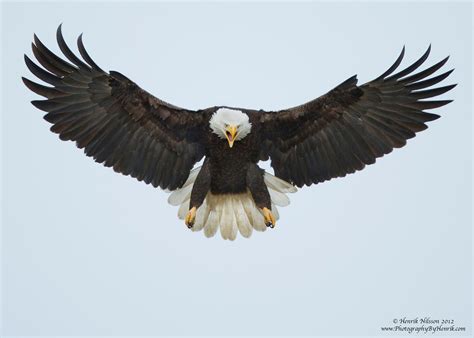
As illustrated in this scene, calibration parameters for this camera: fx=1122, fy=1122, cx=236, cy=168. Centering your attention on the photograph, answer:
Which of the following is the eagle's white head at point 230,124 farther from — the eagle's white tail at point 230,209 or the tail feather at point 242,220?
the tail feather at point 242,220

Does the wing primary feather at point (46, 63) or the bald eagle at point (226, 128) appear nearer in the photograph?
the wing primary feather at point (46, 63)

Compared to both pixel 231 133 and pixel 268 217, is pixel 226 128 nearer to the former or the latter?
pixel 231 133

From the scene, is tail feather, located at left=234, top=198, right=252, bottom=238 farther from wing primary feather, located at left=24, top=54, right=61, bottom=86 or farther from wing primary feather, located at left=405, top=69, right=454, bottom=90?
wing primary feather, located at left=24, top=54, right=61, bottom=86

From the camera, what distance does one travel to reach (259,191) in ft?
31.9

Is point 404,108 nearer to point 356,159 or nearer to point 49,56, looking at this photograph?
point 356,159

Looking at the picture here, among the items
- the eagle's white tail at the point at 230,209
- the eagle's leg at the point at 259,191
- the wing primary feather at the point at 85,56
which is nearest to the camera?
the wing primary feather at the point at 85,56

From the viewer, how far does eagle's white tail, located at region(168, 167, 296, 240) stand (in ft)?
33.0

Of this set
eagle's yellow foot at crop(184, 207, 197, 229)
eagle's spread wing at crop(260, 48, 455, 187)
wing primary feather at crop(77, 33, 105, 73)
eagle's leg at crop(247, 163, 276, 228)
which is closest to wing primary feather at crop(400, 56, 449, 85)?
eagle's spread wing at crop(260, 48, 455, 187)

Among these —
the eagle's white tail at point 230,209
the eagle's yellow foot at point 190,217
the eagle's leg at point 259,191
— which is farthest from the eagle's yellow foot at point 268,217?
the eagle's yellow foot at point 190,217

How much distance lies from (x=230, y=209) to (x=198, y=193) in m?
0.60

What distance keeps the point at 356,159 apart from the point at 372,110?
0.44 meters

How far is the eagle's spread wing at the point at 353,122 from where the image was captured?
375 inches

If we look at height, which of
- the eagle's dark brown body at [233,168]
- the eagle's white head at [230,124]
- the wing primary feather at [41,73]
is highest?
the wing primary feather at [41,73]

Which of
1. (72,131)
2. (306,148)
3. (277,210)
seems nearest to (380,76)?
(306,148)
